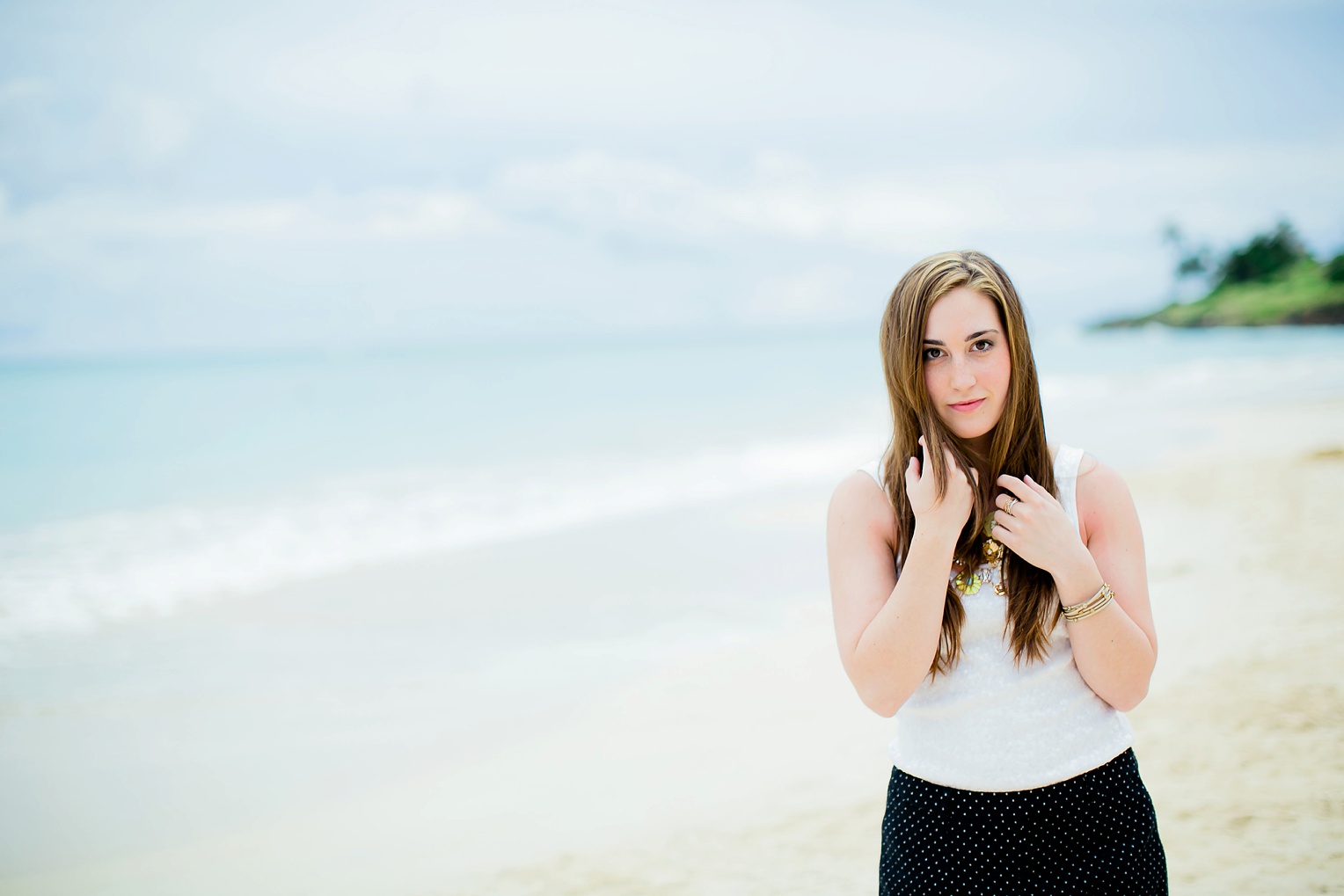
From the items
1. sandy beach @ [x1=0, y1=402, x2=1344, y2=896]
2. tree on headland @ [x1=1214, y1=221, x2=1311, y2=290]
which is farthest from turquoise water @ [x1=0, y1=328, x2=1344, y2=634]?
tree on headland @ [x1=1214, y1=221, x2=1311, y2=290]

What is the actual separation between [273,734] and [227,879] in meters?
1.53

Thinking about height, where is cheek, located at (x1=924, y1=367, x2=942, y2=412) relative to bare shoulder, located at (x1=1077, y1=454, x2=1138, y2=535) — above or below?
above

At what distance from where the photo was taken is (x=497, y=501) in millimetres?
13328

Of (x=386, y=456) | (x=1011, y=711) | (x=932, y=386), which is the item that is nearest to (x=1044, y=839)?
(x=1011, y=711)

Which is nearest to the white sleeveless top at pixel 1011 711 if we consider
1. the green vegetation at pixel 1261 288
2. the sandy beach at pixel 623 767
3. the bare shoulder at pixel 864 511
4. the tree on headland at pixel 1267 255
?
the bare shoulder at pixel 864 511

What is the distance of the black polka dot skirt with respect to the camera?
80.4 inches

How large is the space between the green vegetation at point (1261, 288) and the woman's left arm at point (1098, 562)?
7055 centimetres

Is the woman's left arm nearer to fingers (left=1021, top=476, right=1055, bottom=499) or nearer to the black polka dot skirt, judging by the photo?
fingers (left=1021, top=476, right=1055, bottom=499)

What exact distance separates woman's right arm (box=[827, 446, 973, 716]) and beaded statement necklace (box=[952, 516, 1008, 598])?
0.43 feet

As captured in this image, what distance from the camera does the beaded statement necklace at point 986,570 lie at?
6.73 ft

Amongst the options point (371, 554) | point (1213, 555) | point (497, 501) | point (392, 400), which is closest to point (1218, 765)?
point (1213, 555)

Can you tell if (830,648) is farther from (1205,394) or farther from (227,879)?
(1205,394)

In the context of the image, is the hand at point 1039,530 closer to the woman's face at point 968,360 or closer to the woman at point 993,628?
the woman at point 993,628

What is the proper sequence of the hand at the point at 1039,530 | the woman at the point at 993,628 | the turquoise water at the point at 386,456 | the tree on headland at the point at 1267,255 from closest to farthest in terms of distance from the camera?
the hand at the point at 1039,530 < the woman at the point at 993,628 < the turquoise water at the point at 386,456 < the tree on headland at the point at 1267,255
